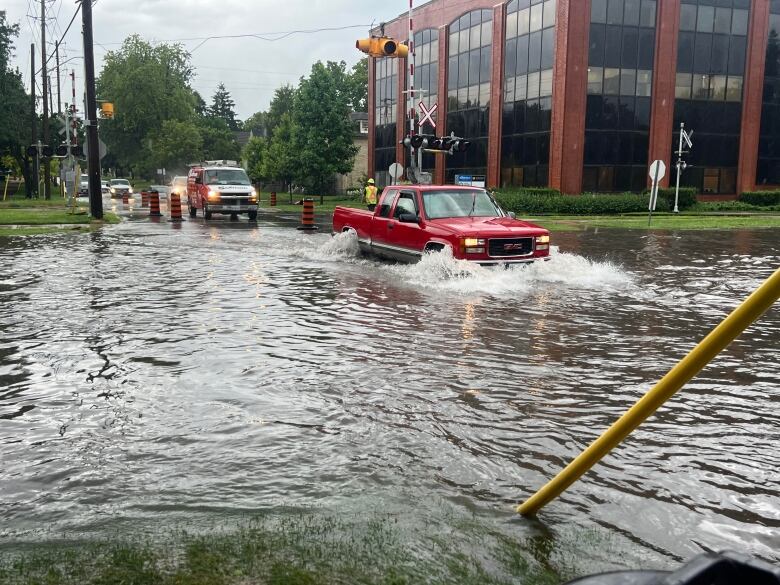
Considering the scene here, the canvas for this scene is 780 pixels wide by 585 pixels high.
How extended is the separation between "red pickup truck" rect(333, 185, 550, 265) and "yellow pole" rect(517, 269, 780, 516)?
9299mm

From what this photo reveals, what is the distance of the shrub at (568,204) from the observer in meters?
38.4

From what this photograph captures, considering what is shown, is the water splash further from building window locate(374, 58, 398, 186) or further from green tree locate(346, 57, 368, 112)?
green tree locate(346, 57, 368, 112)

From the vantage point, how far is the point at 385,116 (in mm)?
59906

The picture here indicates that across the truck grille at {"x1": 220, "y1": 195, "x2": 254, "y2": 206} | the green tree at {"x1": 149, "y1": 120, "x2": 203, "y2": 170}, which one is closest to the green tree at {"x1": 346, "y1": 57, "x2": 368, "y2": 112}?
the green tree at {"x1": 149, "y1": 120, "x2": 203, "y2": 170}

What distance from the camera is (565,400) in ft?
19.4

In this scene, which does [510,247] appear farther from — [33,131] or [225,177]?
[33,131]

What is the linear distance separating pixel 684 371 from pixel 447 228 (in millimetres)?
10448

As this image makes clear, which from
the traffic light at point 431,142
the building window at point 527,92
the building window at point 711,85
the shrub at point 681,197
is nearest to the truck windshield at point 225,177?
the traffic light at point 431,142

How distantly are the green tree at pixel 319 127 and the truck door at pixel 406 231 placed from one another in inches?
1610

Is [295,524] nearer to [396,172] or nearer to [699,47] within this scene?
[396,172]

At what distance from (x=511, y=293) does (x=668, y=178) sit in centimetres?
3499

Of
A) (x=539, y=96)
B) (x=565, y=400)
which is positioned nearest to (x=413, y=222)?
(x=565, y=400)

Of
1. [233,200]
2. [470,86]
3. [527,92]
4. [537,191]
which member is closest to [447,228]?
[233,200]

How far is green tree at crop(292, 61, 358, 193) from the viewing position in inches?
2156
